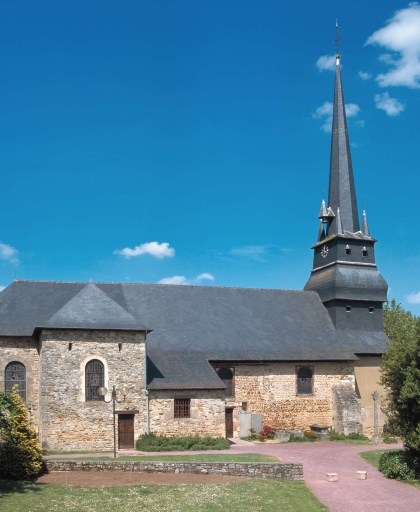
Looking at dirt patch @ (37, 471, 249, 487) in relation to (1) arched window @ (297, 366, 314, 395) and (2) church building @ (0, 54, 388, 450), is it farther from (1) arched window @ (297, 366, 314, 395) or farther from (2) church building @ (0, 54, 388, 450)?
(1) arched window @ (297, 366, 314, 395)

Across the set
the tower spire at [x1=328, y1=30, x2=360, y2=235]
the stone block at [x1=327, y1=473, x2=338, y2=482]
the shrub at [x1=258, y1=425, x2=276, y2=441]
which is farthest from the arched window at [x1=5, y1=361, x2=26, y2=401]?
the tower spire at [x1=328, y1=30, x2=360, y2=235]

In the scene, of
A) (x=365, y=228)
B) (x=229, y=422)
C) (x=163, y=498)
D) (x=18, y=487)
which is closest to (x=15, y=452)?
(x=18, y=487)

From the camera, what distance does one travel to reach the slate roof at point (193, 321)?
2523cm

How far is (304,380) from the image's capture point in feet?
97.0

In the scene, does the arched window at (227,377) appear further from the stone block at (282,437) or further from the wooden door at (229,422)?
the stone block at (282,437)

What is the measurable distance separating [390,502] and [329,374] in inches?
579

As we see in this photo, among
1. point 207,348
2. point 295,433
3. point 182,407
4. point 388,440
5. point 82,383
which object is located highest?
point 207,348

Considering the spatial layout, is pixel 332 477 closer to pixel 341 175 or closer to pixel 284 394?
pixel 284 394

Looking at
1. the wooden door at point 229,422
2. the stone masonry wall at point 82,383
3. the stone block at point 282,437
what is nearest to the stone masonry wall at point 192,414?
the stone masonry wall at point 82,383

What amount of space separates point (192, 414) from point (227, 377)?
364 centimetres

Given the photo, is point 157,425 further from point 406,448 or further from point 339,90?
point 339,90

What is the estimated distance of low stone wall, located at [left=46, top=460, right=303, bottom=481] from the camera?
17672 mm

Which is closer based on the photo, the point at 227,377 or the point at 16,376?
the point at 16,376

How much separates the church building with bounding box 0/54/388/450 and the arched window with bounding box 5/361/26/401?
0.04 m
